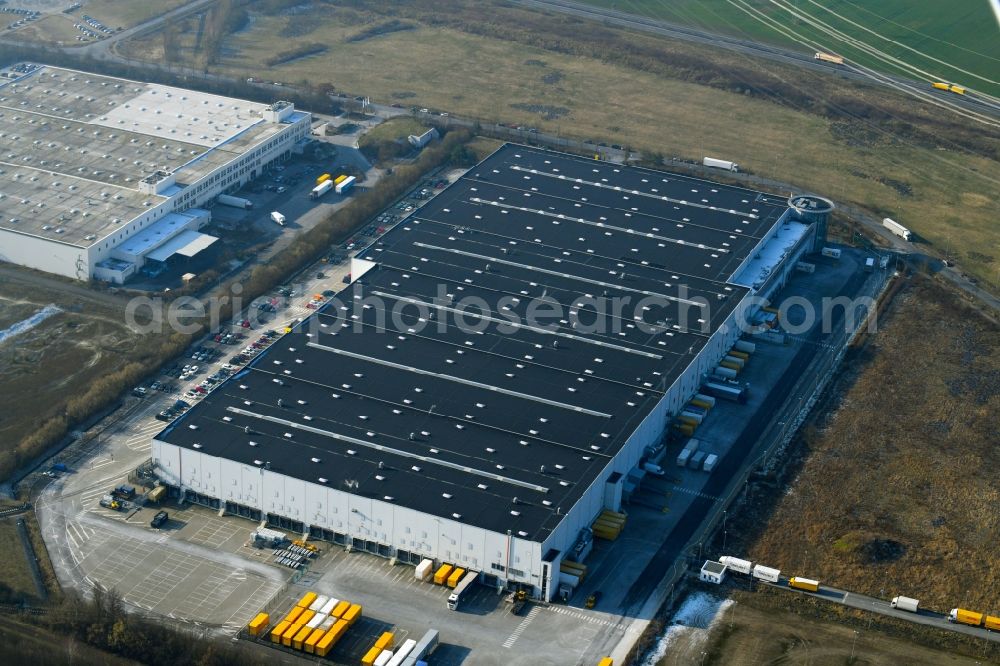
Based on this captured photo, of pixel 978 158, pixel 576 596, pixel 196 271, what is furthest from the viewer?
pixel 978 158

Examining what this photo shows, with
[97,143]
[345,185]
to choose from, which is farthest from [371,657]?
[97,143]

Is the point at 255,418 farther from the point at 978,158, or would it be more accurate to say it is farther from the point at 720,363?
the point at 978,158

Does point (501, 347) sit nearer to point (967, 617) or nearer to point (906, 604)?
point (906, 604)

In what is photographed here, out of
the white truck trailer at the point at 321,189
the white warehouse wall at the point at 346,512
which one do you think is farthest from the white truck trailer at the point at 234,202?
the white warehouse wall at the point at 346,512

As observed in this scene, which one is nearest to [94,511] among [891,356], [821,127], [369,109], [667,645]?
[667,645]

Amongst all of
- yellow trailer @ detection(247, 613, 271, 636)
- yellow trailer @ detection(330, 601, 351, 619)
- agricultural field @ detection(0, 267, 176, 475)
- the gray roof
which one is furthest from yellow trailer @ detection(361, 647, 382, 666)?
the gray roof

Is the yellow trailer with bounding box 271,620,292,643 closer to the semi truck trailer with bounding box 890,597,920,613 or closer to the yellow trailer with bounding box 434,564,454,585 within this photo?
the yellow trailer with bounding box 434,564,454,585
